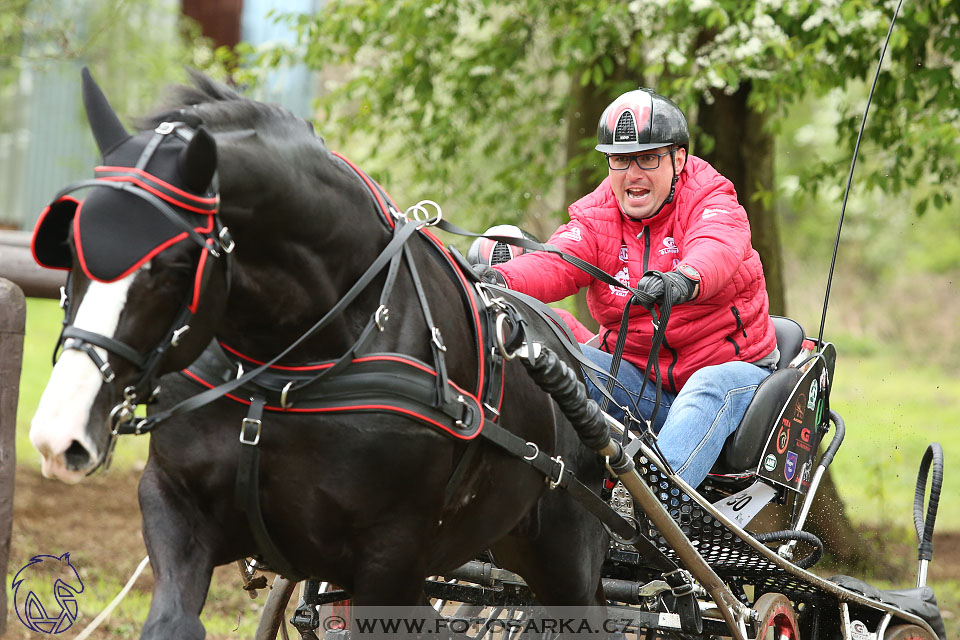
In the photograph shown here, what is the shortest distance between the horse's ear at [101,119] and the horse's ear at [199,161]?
0.19 m

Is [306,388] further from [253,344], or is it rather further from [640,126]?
[640,126]

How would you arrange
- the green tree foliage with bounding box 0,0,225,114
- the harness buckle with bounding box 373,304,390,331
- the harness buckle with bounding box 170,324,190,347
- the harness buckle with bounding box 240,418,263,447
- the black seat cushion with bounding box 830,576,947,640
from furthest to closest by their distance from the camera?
the green tree foliage with bounding box 0,0,225,114 < the black seat cushion with bounding box 830,576,947,640 < the harness buckle with bounding box 373,304,390,331 < the harness buckle with bounding box 240,418,263,447 < the harness buckle with bounding box 170,324,190,347

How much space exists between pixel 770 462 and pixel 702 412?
35cm

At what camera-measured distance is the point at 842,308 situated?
66.5 feet

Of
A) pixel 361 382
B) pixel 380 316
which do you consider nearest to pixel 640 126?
pixel 380 316

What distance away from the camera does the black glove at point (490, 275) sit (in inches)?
144

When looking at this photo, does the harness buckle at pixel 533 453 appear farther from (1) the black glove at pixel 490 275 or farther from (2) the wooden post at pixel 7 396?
(2) the wooden post at pixel 7 396

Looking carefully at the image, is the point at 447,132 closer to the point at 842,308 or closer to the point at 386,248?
the point at 386,248

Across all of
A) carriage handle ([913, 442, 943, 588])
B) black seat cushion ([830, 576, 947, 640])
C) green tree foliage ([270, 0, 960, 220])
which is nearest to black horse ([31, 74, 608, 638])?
black seat cushion ([830, 576, 947, 640])

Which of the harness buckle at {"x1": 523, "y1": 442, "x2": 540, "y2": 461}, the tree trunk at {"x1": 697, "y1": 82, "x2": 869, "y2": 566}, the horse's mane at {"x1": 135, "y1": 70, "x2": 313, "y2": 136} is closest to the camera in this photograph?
the horse's mane at {"x1": 135, "y1": 70, "x2": 313, "y2": 136}

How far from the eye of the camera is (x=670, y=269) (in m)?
4.00

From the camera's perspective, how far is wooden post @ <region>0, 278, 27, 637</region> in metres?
4.43

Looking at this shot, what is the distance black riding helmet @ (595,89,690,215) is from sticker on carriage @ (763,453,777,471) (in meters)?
1.11

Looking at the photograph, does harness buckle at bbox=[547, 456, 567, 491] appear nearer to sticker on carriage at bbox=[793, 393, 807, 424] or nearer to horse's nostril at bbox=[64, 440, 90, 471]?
sticker on carriage at bbox=[793, 393, 807, 424]
